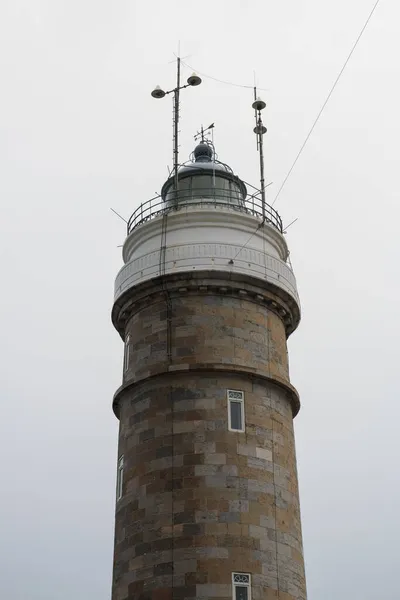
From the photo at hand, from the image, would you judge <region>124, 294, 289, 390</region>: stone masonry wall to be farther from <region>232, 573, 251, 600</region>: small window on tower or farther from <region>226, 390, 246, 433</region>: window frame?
<region>232, 573, 251, 600</region>: small window on tower

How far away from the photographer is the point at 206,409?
2445cm

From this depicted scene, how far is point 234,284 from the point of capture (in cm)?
2623

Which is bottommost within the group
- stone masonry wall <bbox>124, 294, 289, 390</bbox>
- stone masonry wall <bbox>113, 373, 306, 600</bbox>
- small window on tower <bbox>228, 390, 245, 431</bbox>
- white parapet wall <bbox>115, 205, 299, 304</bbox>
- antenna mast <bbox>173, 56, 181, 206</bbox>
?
stone masonry wall <bbox>113, 373, 306, 600</bbox>

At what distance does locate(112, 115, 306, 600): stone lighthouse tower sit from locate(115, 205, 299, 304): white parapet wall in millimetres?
46

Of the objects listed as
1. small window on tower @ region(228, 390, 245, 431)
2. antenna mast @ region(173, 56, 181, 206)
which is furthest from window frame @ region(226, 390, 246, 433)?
antenna mast @ region(173, 56, 181, 206)

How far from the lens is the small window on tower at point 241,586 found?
22.3m

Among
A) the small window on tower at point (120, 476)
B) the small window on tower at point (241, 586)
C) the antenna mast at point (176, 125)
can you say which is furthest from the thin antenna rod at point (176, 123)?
the small window on tower at point (241, 586)

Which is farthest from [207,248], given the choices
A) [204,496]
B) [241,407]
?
[204,496]

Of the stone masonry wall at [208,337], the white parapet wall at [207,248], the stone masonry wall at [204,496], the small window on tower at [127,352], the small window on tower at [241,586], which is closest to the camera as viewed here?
the small window on tower at [241,586]

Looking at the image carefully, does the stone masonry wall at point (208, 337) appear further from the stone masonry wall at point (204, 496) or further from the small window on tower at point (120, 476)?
the small window on tower at point (120, 476)

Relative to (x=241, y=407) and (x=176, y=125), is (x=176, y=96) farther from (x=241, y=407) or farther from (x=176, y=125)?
(x=241, y=407)

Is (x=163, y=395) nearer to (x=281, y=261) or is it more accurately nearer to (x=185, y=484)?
(x=185, y=484)

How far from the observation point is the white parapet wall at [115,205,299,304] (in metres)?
26.6

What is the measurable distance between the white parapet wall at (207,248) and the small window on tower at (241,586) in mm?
9120
